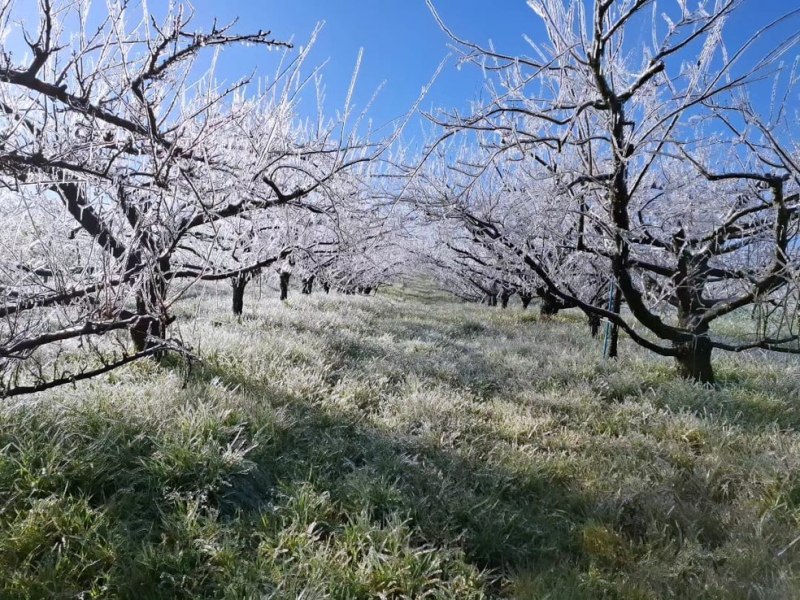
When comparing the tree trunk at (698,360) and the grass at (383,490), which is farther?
the tree trunk at (698,360)

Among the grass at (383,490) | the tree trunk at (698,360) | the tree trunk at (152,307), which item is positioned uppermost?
the tree trunk at (152,307)

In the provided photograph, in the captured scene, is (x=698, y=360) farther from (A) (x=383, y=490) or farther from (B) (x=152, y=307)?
(B) (x=152, y=307)

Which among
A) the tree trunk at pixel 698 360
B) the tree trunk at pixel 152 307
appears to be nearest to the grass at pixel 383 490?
the tree trunk at pixel 152 307

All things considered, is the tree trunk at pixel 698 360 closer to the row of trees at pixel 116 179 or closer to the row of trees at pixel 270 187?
the row of trees at pixel 270 187

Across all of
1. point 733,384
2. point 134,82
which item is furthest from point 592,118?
point 733,384

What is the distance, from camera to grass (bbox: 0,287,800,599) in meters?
2.61

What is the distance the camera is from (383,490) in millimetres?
3320

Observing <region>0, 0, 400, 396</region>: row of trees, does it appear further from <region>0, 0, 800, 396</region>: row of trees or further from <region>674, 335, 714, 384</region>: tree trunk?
<region>674, 335, 714, 384</region>: tree trunk

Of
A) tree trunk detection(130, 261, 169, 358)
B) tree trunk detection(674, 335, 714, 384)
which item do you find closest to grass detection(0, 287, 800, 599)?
tree trunk detection(130, 261, 169, 358)

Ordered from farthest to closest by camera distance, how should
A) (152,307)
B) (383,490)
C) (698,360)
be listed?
1. (698,360)
2. (383,490)
3. (152,307)

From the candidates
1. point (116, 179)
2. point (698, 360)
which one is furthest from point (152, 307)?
point (698, 360)

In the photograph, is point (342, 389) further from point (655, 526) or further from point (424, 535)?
point (655, 526)

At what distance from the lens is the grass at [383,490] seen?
2.61 m

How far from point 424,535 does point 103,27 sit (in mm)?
3823
